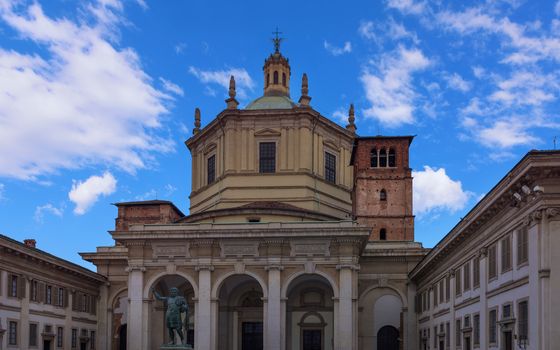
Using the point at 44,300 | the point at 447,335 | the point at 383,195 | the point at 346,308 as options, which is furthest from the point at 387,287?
the point at 44,300

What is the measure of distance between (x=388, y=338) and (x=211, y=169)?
18509 millimetres

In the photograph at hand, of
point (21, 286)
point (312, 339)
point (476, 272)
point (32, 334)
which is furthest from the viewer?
point (312, 339)

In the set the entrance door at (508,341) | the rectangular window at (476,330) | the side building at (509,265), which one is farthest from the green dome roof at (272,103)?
the entrance door at (508,341)

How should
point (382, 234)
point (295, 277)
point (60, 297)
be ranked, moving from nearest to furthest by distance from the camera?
point (295, 277)
point (60, 297)
point (382, 234)

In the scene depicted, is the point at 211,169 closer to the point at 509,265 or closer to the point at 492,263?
the point at 492,263

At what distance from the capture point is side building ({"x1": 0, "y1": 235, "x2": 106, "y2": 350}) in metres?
38.4

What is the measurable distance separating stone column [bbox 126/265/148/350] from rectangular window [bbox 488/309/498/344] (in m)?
23.7

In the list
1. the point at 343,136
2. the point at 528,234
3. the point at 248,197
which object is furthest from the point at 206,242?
the point at 528,234

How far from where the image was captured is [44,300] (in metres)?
44.0

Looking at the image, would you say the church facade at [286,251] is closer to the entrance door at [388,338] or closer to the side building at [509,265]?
the entrance door at [388,338]

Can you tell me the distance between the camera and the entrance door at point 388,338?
167ft

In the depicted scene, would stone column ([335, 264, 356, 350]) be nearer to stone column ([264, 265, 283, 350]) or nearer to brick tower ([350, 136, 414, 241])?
stone column ([264, 265, 283, 350])

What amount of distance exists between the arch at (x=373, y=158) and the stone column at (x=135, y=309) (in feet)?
61.5

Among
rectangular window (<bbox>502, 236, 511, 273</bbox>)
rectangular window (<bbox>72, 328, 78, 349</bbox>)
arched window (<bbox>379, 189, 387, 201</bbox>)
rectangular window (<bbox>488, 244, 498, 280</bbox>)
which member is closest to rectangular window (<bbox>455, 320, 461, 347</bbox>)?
rectangular window (<bbox>488, 244, 498, 280</bbox>)
